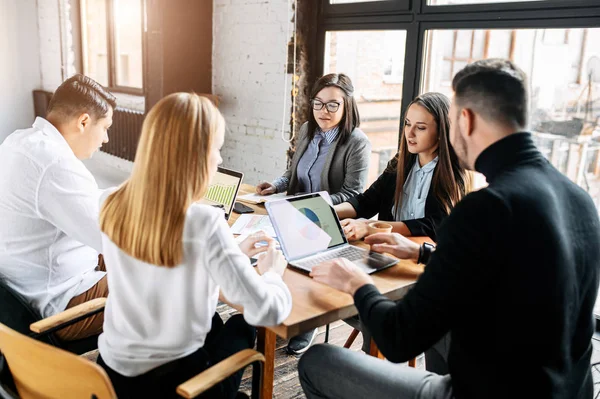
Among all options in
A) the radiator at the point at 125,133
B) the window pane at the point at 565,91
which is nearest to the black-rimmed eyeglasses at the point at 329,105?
the window pane at the point at 565,91

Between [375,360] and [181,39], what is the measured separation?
379 centimetres

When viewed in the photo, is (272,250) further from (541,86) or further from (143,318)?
(541,86)

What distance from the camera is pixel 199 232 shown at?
1.29 m

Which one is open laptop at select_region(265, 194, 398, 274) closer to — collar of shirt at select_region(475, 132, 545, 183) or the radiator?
collar of shirt at select_region(475, 132, 545, 183)

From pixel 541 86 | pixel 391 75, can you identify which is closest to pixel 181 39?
pixel 391 75

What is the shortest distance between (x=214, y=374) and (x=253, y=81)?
348 centimetres

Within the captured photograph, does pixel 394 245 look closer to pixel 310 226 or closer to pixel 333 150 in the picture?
pixel 310 226

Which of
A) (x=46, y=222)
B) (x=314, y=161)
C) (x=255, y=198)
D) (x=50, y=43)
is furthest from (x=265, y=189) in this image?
(x=50, y=43)

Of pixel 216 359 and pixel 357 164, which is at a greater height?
pixel 357 164

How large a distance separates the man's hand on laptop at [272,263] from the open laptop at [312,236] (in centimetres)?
12

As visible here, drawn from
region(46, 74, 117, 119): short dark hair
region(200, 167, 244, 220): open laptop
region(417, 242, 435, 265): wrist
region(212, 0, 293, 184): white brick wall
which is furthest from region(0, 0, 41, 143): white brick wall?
region(417, 242, 435, 265): wrist

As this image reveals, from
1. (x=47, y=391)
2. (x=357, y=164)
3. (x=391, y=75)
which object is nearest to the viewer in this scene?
(x=47, y=391)

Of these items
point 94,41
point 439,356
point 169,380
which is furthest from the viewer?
point 94,41

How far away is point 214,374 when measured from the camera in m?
1.25
